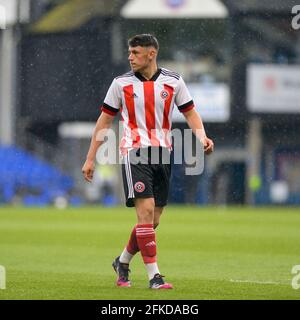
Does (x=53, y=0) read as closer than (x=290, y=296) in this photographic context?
No

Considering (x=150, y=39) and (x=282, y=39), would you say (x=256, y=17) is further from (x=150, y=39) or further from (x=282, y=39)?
(x=150, y=39)

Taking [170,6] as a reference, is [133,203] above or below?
below

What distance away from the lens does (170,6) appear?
41.0 m

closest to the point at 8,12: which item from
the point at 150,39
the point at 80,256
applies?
the point at 80,256

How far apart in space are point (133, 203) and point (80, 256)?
4.73 m

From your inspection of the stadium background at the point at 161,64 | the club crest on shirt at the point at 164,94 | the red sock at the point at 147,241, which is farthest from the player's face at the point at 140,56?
the stadium background at the point at 161,64

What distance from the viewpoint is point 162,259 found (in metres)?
13.2

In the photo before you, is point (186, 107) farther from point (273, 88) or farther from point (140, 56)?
point (273, 88)

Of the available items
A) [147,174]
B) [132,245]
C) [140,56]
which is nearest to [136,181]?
[147,174]

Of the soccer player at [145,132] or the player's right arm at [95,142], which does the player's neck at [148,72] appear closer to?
the soccer player at [145,132]

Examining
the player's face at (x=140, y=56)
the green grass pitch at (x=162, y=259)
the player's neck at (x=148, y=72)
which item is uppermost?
the player's face at (x=140, y=56)

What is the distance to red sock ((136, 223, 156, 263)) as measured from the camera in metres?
9.12

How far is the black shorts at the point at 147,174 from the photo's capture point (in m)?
9.09

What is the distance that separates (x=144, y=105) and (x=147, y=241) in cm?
113
